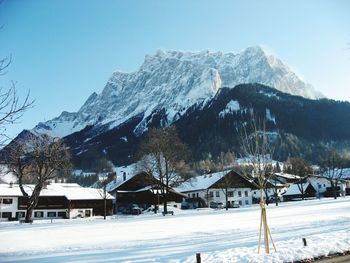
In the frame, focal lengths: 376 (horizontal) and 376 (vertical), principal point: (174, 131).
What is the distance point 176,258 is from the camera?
16219mm

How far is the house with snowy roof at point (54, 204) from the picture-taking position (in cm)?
7856

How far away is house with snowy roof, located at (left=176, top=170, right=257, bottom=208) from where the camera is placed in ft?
300

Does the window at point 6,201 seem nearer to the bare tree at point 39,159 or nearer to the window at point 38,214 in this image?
the window at point 38,214

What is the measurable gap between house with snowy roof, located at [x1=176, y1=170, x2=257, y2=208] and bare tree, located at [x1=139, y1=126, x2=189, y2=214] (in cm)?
3056

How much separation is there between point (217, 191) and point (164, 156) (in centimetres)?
4079

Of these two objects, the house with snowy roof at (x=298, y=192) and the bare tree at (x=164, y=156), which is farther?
the house with snowy roof at (x=298, y=192)

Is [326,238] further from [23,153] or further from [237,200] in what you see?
[237,200]

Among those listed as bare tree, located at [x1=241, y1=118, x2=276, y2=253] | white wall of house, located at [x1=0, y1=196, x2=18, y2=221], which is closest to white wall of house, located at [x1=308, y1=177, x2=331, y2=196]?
white wall of house, located at [x1=0, y1=196, x2=18, y2=221]

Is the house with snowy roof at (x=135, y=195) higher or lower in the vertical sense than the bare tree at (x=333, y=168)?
lower

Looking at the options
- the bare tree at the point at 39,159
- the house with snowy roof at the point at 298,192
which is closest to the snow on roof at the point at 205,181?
the house with snowy roof at the point at 298,192

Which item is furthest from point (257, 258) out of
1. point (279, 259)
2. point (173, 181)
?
point (173, 181)

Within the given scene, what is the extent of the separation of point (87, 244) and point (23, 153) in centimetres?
2871

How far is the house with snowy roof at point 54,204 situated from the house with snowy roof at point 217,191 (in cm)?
2198

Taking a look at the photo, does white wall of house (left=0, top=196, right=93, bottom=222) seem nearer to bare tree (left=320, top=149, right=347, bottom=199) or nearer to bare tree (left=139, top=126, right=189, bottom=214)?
bare tree (left=139, top=126, right=189, bottom=214)
